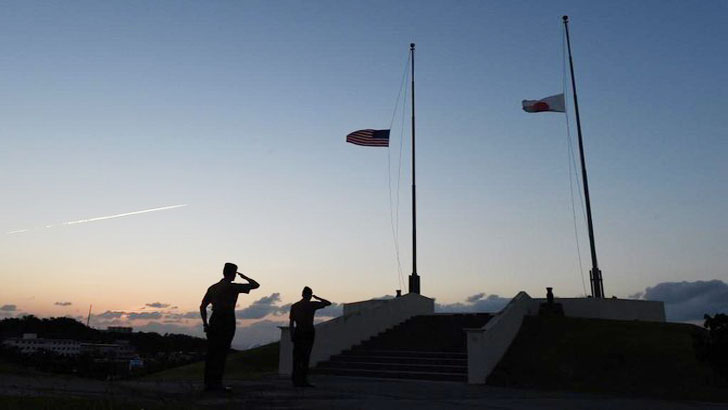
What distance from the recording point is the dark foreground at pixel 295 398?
6938 mm

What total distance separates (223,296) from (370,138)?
818 inches

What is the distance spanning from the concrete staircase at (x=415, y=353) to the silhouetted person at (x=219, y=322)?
741cm

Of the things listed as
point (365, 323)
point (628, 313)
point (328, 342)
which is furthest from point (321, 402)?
point (628, 313)

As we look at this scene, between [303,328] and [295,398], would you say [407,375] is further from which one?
[295,398]

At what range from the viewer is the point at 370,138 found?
28.9 m

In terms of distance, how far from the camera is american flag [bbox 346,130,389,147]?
28.7 m

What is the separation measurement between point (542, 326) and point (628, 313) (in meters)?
5.58

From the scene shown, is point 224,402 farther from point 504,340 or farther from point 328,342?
point 504,340

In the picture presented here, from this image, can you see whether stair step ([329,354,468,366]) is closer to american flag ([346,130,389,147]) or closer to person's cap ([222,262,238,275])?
person's cap ([222,262,238,275])

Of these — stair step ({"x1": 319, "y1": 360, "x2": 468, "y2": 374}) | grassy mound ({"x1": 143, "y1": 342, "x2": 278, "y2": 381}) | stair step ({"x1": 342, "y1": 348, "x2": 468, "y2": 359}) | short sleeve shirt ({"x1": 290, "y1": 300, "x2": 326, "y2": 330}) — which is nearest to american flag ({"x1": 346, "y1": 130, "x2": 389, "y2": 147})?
grassy mound ({"x1": 143, "y1": 342, "x2": 278, "y2": 381})

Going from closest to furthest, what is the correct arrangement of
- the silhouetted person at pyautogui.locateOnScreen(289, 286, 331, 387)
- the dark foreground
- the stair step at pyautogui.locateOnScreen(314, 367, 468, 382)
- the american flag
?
the dark foreground
the silhouetted person at pyautogui.locateOnScreen(289, 286, 331, 387)
the stair step at pyautogui.locateOnScreen(314, 367, 468, 382)
the american flag

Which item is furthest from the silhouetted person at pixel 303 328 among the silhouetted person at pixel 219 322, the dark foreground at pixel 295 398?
the silhouetted person at pixel 219 322

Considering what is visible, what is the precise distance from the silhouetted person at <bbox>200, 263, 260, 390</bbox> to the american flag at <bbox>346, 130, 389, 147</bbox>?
20.3 m

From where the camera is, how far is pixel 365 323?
1986 centimetres
